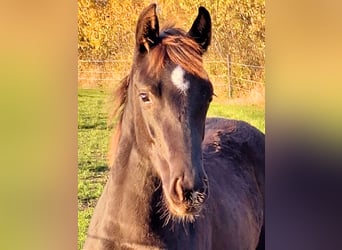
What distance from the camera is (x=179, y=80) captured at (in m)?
1.51

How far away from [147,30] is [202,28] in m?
0.17

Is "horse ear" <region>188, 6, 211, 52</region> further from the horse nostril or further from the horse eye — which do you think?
the horse nostril

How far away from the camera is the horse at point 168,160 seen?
1516 mm

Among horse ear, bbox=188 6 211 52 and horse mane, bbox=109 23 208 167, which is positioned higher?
horse ear, bbox=188 6 211 52

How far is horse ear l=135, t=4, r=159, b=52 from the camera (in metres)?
1.62

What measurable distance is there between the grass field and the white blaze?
0.32 m

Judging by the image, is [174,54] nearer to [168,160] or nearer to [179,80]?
[179,80]

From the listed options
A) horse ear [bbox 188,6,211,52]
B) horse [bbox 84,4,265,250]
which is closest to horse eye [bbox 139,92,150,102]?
horse [bbox 84,4,265,250]

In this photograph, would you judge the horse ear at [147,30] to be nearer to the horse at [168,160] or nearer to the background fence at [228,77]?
the horse at [168,160]

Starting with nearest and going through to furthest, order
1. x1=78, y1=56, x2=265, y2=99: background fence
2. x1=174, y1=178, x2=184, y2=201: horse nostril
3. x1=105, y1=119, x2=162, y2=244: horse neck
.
Answer: 1. x1=174, y1=178, x2=184, y2=201: horse nostril
2. x1=105, y1=119, x2=162, y2=244: horse neck
3. x1=78, y1=56, x2=265, y2=99: background fence

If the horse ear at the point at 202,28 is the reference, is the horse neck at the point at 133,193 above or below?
below

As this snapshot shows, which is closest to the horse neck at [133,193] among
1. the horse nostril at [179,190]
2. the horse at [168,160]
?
the horse at [168,160]

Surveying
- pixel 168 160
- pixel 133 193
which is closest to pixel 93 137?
pixel 133 193

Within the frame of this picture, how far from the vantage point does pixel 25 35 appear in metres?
1.89
